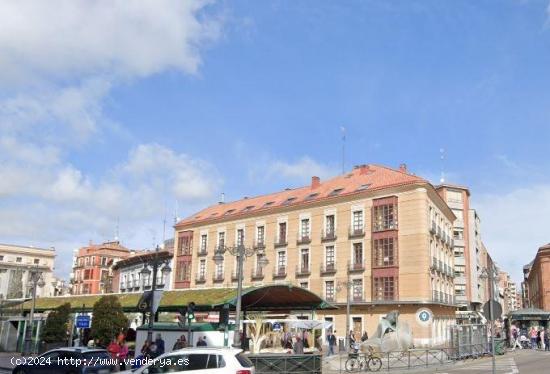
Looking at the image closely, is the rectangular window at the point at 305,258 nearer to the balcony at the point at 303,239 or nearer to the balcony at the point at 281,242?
the balcony at the point at 303,239

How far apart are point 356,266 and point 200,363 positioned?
3734 cm

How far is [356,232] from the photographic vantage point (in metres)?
50.7

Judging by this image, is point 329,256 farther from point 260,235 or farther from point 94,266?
point 94,266

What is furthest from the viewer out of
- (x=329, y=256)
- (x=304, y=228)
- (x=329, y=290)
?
(x=304, y=228)

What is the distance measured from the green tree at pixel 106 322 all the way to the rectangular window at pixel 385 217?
26161 millimetres

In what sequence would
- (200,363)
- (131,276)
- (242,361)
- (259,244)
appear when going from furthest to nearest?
(131,276) → (259,244) → (242,361) → (200,363)

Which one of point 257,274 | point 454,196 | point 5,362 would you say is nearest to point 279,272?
point 257,274

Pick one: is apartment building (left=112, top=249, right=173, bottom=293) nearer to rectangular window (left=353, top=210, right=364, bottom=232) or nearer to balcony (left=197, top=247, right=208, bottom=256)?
balcony (left=197, top=247, right=208, bottom=256)

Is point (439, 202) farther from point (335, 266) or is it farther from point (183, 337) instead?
point (183, 337)

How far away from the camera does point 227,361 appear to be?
13625mm

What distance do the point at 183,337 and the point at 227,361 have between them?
382 inches

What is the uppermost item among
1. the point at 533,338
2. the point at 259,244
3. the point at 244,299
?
the point at 259,244

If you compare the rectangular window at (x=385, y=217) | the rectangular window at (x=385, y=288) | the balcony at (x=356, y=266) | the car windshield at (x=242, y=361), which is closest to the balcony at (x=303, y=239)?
the balcony at (x=356, y=266)

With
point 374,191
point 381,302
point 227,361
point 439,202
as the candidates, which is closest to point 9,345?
point 227,361
